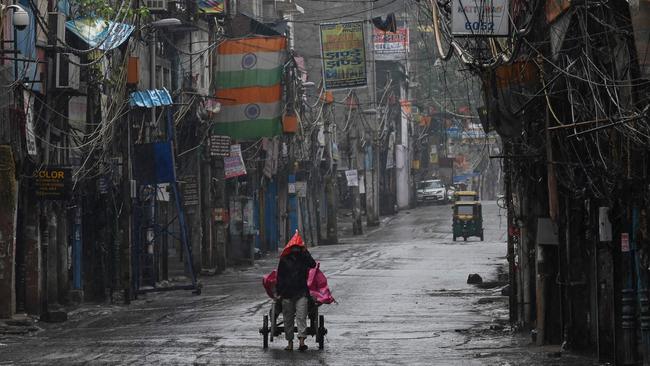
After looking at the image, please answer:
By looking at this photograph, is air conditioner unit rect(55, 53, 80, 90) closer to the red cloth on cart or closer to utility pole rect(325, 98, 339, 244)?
the red cloth on cart

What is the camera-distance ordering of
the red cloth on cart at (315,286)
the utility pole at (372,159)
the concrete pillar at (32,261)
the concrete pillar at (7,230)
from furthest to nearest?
the utility pole at (372,159) < the concrete pillar at (32,261) < the concrete pillar at (7,230) < the red cloth on cart at (315,286)

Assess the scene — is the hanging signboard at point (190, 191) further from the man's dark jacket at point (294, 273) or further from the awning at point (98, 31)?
the man's dark jacket at point (294, 273)

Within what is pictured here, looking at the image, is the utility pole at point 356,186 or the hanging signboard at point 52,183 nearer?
the hanging signboard at point 52,183

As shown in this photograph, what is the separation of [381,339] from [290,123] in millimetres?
36202

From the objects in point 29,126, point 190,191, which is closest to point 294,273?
point 29,126

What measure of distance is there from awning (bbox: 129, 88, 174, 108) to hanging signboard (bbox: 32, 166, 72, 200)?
288 inches

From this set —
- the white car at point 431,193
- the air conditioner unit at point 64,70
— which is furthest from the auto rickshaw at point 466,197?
the air conditioner unit at point 64,70

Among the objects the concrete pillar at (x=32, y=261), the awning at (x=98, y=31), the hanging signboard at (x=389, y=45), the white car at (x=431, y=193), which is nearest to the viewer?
the concrete pillar at (x=32, y=261)

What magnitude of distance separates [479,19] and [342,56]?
34.5 metres

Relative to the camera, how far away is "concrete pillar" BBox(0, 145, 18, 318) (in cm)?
3034

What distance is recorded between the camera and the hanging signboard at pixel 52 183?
3191 centimetres

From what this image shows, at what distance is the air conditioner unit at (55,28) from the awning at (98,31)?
3.67ft

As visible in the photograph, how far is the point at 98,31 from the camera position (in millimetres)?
37625

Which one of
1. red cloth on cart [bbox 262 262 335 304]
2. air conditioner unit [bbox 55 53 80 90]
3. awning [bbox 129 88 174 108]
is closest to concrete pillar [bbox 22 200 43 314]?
air conditioner unit [bbox 55 53 80 90]
